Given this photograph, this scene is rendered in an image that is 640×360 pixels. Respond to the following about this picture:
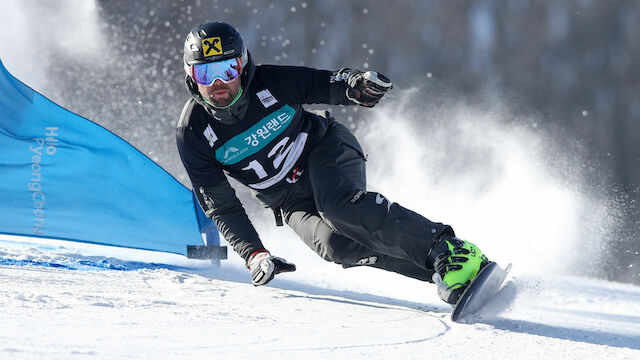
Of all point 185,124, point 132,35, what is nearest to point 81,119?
point 185,124

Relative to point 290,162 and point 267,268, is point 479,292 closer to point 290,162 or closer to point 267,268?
point 267,268

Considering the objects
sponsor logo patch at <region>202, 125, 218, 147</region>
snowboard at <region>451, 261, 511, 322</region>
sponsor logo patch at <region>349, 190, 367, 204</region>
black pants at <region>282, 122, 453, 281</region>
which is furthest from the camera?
sponsor logo patch at <region>202, 125, 218, 147</region>

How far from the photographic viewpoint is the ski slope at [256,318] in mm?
1716

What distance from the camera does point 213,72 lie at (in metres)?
2.66

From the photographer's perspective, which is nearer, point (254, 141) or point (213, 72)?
point (213, 72)

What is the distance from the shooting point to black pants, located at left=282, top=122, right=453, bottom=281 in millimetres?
2488

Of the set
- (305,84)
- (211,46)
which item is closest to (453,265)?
(305,84)

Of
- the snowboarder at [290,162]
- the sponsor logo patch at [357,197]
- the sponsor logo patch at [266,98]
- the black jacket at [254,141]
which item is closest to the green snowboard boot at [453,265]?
the snowboarder at [290,162]

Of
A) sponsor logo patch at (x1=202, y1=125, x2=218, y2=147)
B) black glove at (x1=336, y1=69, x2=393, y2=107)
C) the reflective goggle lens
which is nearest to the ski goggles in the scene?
the reflective goggle lens

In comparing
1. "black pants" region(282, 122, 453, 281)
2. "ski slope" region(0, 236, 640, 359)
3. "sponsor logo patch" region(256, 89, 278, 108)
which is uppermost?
"sponsor logo patch" region(256, 89, 278, 108)

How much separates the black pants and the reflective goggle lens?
0.53 metres

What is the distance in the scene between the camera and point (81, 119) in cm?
372

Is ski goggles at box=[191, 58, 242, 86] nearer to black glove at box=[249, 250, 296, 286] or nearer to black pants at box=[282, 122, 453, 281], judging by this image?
black pants at box=[282, 122, 453, 281]

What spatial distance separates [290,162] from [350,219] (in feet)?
1.62
